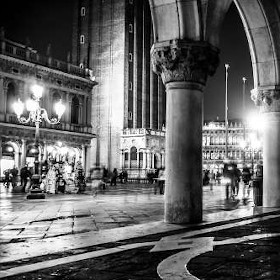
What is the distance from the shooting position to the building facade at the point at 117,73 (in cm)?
4995

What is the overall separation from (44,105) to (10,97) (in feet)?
11.3

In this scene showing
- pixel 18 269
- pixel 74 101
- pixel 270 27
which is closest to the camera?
pixel 18 269

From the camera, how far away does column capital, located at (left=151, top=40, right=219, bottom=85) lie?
25.1 feet

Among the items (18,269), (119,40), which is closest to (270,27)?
(18,269)

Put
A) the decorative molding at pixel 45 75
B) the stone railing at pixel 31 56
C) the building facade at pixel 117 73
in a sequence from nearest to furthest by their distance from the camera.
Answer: the decorative molding at pixel 45 75 → the stone railing at pixel 31 56 → the building facade at pixel 117 73

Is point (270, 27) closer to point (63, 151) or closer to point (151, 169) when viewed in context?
point (63, 151)

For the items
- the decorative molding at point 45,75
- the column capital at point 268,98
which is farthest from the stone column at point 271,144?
the decorative molding at point 45,75

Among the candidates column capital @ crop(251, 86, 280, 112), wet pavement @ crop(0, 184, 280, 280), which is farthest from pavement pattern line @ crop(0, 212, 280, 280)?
column capital @ crop(251, 86, 280, 112)

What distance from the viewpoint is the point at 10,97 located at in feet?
123

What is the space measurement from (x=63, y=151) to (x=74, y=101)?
5.59 metres

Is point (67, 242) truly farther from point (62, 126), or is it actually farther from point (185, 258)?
point (62, 126)

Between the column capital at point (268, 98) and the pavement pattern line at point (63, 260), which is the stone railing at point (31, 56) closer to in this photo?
the column capital at point (268, 98)

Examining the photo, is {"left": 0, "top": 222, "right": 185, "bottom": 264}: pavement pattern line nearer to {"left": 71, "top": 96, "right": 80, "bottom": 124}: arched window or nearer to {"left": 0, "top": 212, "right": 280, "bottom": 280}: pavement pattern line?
{"left": 0, "top": 212, "right": 280, "bottom": 280}: pavement pattern line

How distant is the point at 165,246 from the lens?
17.6 ft
